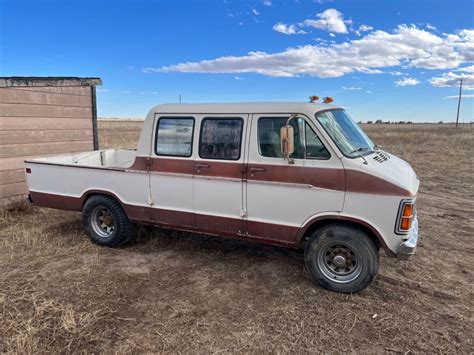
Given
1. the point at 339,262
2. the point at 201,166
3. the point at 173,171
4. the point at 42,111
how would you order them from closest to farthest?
the point at 339,262 → the point at 201,166 → the point at 173,171 → the point at 42,111

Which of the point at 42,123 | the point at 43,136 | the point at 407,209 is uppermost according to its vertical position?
the point at 42,123

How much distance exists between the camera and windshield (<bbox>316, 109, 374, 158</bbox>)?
4.30 meters

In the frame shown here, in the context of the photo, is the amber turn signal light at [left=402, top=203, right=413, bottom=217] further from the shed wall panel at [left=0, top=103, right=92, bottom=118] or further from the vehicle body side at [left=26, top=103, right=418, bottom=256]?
the shed wall panel at [left=0, top=103, right=92, bottom=118]

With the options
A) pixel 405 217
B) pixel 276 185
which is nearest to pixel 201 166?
pixel 276 185

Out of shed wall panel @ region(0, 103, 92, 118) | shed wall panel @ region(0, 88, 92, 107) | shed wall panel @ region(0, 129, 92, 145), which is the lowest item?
shed wall panel @ region(0, 129, 92, 145)

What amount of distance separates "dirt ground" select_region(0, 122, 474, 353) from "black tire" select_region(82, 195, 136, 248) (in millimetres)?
170

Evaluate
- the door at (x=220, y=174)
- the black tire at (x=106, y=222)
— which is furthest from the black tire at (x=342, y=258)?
the black tire at (x=106, y=222)

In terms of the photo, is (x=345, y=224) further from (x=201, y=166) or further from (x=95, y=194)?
(x=95, y=194)

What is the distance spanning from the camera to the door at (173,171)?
5.04 metres

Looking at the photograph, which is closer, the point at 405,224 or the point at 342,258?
the point at 405,224

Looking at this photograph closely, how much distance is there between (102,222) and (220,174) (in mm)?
2449

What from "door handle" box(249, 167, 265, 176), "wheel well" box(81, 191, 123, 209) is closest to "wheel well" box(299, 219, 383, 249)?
"door handle" box(249, 167, 265, 176)

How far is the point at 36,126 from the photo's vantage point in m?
8.33

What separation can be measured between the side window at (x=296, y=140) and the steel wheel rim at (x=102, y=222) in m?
2.92
